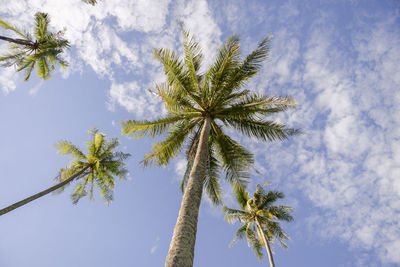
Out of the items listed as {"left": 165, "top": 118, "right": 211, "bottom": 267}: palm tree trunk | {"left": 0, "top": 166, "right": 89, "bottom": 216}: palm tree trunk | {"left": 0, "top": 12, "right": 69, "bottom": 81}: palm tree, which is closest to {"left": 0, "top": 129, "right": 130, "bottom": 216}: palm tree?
{"left": 0, "top": 166, "right": 89, "bottom": 216}: palm tree trunk

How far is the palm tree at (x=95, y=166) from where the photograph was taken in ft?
51.9

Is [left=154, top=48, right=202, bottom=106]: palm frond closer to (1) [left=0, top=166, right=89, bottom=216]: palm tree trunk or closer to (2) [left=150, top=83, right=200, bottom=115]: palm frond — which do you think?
(2) [left=150, top=83, right=200, bottom=115]: palm frond

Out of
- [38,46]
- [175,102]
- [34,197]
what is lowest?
[34,197]

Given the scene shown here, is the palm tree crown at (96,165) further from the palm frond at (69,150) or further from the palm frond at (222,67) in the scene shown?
the palm frond at (222,67)

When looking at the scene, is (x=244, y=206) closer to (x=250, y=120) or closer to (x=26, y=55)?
(x=250, y=120)

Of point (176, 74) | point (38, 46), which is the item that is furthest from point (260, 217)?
point (38, 46)

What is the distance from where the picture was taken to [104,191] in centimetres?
1700

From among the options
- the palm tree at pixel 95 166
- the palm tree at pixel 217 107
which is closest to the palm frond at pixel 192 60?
the palm tree at pixel 217 107

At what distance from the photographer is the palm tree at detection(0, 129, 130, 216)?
15820 millimetres

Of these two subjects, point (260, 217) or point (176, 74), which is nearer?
point (176, 74)

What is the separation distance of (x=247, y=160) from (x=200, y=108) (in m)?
2.94

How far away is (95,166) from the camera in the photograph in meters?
16.2

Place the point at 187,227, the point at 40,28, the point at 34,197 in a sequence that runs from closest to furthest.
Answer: the point at 187,227 → the point at 34,197 → the point at 40,28

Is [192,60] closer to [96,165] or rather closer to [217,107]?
[217,107]
